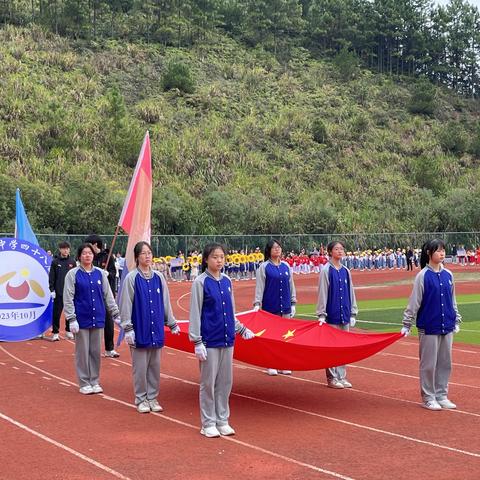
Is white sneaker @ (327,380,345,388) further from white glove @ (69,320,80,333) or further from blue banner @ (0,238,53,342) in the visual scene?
blue banner @ (0,238,53,342)

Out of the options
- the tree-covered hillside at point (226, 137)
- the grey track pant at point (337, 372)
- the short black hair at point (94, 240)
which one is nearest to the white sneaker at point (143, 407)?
the grey track pant at point (337, 372)

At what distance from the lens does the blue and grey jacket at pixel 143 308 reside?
9.62m

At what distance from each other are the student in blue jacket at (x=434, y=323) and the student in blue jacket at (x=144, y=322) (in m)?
3.00

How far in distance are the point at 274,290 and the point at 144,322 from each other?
318 cm

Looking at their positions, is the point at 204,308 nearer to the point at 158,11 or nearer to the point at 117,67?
the point at 117,67

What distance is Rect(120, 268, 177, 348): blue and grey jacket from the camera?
962cm

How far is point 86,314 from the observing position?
11.0 meters

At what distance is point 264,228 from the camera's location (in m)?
53.7

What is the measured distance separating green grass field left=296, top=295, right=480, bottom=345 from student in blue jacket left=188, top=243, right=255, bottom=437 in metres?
8.89

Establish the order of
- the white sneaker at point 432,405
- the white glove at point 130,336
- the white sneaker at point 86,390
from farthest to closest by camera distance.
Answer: the white sneaker at point 86,390
the white sneaker at point 432,405
the white glove at point 130,336

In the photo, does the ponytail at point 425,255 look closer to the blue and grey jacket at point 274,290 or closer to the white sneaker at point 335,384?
the white sneaker at point 335,384

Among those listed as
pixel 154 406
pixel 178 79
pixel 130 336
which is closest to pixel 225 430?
pixel 154 406

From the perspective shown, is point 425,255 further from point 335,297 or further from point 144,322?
point 144,322

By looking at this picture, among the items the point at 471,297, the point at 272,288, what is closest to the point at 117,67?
the point at 471,297
